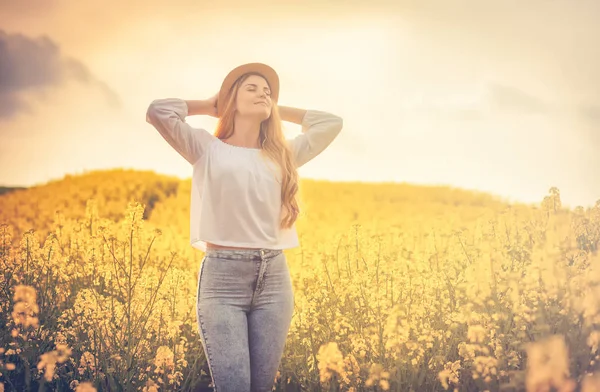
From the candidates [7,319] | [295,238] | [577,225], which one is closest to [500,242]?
[577,225]

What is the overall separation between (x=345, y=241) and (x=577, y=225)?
4.64ft

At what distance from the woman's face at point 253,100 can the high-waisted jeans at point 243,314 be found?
0.58 metres

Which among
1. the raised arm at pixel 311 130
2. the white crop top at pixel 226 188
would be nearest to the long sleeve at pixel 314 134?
the raised arm at pixel 311 130

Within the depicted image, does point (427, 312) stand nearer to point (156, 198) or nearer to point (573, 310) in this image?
point (573, 310)

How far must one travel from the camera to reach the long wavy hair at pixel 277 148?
7.45 feet

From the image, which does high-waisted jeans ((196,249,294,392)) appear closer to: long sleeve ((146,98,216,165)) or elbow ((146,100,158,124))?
long sleeve ((146,98,216,165))

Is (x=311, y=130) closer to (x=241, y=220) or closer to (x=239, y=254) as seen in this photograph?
(x=241, y=220)

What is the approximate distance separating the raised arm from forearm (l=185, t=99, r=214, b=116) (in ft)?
1.07

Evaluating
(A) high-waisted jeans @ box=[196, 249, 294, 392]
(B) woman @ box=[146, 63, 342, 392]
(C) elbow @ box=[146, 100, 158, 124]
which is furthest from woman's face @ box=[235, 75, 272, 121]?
(A) high-waisted jeans @ box=[196, 249, 294, 392]

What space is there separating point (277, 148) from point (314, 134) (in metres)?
0.25

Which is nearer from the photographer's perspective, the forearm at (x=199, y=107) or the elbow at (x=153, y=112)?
the elbow at (x=153, y=112)

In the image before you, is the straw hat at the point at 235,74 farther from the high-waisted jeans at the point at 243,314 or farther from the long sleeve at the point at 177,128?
the high-waisted jeans at the point at 243,314

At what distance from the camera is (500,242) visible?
3402mm

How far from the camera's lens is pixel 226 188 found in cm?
216
